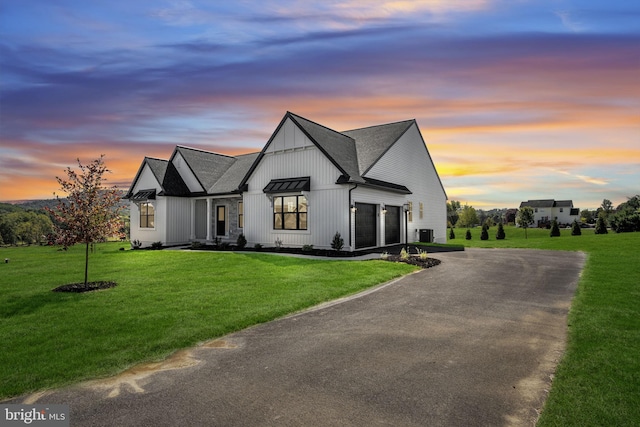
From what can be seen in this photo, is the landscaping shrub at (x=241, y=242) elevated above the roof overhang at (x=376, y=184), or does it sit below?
below

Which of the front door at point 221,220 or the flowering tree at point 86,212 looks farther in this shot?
the front door at point 221,220

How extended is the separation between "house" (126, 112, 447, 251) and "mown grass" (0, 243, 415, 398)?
5.47 meters

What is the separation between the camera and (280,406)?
4.09 meters

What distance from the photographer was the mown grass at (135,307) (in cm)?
546

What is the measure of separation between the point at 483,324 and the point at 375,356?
10.0 ft

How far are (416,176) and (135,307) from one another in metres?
22.8

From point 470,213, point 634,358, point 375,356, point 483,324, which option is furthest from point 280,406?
point 470,213

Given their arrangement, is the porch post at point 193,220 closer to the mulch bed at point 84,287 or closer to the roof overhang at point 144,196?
the roof overhang at point 144,196

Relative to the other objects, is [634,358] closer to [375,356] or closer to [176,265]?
[375,356]

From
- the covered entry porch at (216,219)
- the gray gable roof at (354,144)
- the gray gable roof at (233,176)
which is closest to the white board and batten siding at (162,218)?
the covered entry porch at (216,219)

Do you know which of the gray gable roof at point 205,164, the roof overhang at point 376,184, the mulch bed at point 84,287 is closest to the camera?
the mulch bed at point 84,287

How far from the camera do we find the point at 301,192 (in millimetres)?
20438

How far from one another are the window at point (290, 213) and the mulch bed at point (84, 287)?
11250 mm

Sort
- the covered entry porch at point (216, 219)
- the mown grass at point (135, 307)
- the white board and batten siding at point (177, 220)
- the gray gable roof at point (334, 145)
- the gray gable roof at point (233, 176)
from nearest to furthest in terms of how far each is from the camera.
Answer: the mown grass at point (135, 307)
the gray gable roof at point (334, 145)
the covered entry porch at point (216, 219)
the gray gable roof at point (233, 176)
the white board and batten siding at point (177, 220)
